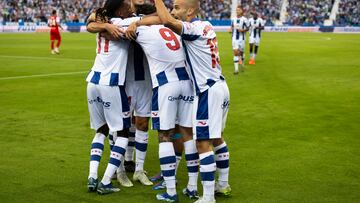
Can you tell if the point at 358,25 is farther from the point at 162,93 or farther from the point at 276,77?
the point at 162,93

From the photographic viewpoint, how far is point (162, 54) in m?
6.70

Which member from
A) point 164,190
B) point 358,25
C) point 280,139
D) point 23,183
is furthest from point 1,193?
Answer: point 358,25

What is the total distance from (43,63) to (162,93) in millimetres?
18251

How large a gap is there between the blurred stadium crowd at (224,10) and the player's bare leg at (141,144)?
5244cm

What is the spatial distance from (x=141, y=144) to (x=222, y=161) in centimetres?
131

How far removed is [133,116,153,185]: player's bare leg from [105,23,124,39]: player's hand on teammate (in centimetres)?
133

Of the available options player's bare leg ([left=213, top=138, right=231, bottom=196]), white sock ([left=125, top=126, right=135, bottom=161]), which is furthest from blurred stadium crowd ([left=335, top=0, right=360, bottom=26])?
player's bare leg ([left=213, top=138, right=231, bottom=196])

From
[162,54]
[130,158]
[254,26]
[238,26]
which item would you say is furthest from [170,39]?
[254,26]

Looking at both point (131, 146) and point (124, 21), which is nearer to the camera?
point (124, 21)

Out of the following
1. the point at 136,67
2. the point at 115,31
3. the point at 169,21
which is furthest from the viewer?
the point at 136,67

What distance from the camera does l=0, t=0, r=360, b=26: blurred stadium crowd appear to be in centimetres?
6144

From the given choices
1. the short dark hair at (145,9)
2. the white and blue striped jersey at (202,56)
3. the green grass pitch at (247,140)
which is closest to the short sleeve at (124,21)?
the short dark hair at (145,9)

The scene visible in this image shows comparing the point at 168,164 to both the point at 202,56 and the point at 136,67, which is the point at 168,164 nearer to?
the point at 202,56

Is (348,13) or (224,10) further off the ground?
(224,10)
